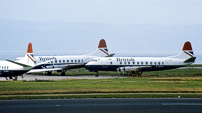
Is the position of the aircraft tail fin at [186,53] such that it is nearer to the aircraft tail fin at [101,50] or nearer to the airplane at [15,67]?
the aircraft tail fin at [101,50]

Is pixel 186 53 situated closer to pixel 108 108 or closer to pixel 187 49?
pixel 187 49

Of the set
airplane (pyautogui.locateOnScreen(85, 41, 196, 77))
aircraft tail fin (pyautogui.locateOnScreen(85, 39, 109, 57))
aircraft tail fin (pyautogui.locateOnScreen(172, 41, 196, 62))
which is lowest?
airplane (pyautogui.locateOnScreen(85, 41, 196, 77))

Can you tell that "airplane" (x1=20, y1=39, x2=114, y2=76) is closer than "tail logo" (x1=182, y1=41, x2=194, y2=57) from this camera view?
Yes

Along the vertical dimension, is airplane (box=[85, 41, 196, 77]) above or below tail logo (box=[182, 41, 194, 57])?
below

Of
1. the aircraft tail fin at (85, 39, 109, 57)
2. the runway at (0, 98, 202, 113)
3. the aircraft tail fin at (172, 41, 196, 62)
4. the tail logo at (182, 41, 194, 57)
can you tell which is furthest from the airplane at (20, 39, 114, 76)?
the runway at (0, 98, 202, 113)

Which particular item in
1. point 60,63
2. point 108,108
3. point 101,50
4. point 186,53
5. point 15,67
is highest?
point 101,50

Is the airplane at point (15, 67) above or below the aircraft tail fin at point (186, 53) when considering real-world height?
below

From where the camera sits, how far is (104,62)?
65.8 meters


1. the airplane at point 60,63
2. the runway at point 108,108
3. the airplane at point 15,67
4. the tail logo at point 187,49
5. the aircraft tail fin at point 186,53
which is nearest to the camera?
the runway at point 108,108

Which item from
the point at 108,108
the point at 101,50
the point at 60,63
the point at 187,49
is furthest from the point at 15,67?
the point at 187,49

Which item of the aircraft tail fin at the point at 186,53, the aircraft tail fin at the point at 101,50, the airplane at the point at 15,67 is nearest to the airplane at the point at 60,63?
the aircraft tail fin at the point at 101,50

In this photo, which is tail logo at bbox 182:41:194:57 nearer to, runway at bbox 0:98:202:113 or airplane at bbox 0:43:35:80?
airplane at bbox 0:43:35:80

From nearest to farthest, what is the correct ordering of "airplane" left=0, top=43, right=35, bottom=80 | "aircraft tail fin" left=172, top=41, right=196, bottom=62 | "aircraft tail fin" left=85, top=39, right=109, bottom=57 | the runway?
1. the runway
2. "airplane" left=0, top=43, right=35, bottom=80
3. "aircraft tail fin" left=172, top=41, right=196, bottom=62
4. "aircraft tail fin" left=85, top=39, right=109, bottom=57

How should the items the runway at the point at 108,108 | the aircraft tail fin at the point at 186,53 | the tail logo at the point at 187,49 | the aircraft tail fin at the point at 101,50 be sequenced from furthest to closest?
1. the aircraft tail fin at the point at 101,50
2. the tail logo at the point at 187,49
3. the aircraft tail fin at the point at 186,53
4. the runway at the point at 108,108
